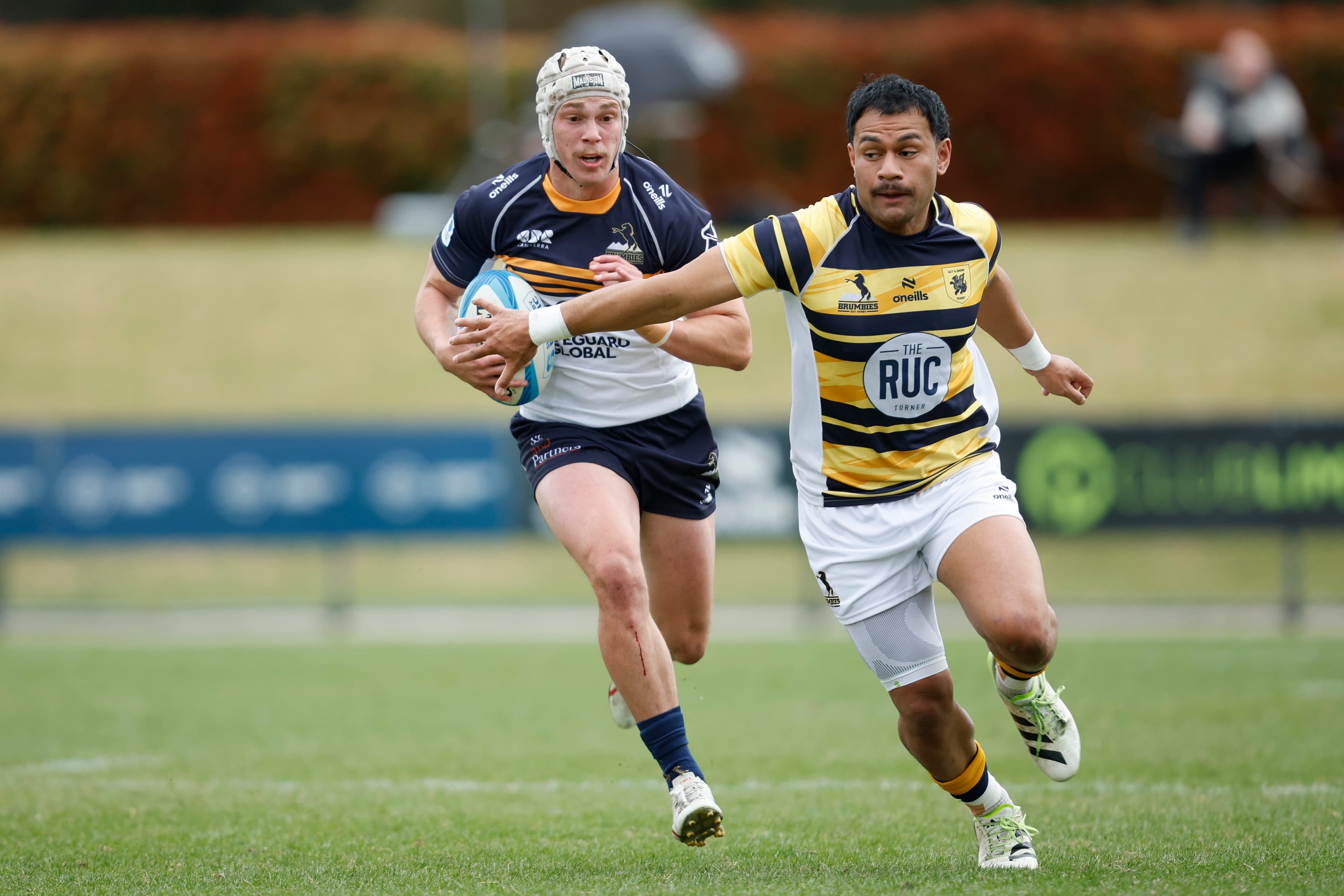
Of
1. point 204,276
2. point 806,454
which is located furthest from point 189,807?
point 204,276

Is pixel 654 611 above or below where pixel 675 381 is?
below

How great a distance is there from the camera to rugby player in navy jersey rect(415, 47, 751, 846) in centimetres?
504

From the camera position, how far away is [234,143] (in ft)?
90.2

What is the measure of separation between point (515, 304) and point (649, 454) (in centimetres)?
79

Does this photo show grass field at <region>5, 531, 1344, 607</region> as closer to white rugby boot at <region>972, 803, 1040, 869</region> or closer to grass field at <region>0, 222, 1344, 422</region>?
grass field at <region>0, 222, 1344, 422</region>

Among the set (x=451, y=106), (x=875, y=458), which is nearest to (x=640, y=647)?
(x=875, y=458)

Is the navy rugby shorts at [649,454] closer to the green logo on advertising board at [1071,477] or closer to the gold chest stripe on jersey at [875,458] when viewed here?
the gold chest stripe on jersey at [875,458]

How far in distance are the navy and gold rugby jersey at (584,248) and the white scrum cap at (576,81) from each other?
21 cm

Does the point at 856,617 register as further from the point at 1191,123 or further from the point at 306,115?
the point at 306,115

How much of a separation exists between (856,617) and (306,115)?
24.1m

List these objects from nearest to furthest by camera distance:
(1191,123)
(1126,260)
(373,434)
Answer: (373,434)
(1191,123)
(1126,260)

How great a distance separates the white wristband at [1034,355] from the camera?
532 centimetres

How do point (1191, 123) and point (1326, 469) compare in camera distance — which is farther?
point (1191, 123)

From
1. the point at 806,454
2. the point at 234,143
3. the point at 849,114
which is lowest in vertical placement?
the point at 806,454
